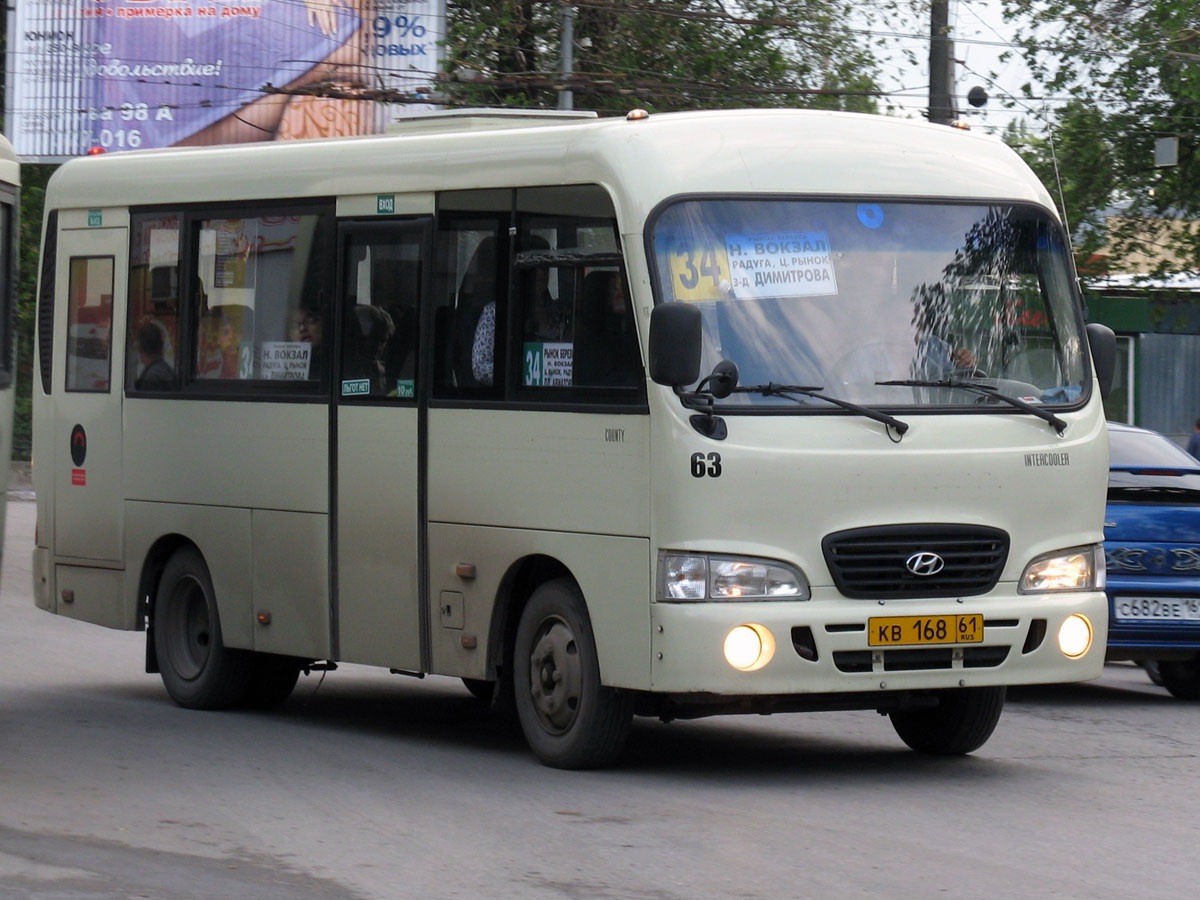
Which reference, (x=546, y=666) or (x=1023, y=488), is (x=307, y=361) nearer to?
(x=546, y=666)

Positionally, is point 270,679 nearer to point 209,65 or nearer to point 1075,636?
point 1075,636

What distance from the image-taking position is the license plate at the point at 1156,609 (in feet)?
41.3

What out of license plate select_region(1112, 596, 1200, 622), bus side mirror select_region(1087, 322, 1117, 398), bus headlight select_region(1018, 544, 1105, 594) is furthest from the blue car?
bus headlight select_region(1018, 544, 1105, 594)

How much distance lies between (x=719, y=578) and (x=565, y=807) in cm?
110

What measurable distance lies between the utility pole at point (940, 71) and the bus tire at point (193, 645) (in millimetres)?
12753

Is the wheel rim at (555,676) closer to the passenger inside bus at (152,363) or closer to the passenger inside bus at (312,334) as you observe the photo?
the passenger inside bus at (312,334)

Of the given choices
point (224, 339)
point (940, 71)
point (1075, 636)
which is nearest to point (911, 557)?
point (1075, 636)

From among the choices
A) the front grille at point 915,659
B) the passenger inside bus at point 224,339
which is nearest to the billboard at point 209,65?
the passenger inside bus at point 224,339

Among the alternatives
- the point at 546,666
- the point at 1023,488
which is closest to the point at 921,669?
the point at 1023,488

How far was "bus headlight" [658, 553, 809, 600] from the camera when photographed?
28.9ft

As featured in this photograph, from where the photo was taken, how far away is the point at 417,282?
1044 centimetres

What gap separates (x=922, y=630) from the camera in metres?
9.01

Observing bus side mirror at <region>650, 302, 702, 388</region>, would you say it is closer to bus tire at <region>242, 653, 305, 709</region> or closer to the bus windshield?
the bus windshield

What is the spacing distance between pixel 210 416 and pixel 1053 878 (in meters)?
5.97
